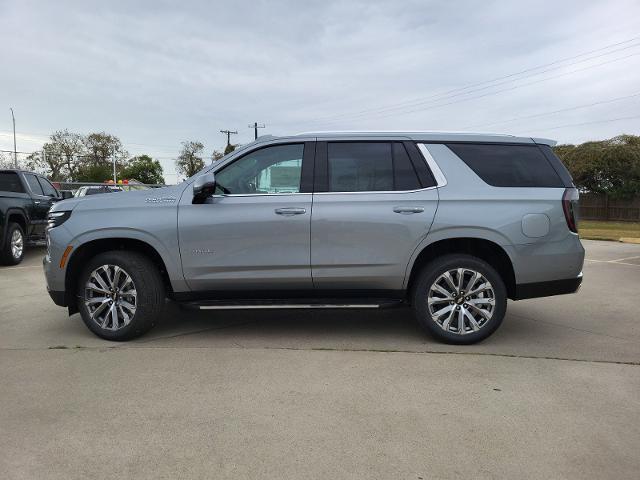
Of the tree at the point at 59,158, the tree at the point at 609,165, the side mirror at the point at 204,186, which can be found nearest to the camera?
the side mirror at the point at 204,186

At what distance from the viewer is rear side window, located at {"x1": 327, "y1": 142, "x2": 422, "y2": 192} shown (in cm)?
475

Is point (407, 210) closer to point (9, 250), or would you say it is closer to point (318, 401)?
point (318, 401)

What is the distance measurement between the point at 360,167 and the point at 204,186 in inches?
55.7

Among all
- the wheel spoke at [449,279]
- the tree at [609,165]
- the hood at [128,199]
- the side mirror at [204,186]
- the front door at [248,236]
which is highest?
the tree at [609,165]

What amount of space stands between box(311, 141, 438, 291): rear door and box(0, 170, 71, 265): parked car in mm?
7496

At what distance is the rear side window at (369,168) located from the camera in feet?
15.6

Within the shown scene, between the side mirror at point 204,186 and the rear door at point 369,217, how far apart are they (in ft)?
2.99

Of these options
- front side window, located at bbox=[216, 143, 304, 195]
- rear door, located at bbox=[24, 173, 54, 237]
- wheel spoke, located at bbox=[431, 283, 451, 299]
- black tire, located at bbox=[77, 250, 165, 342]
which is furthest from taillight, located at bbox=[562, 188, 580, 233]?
rear door, located at bbox=[24, 173, 54, 237]

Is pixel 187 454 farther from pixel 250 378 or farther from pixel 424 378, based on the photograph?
pixel 424 378

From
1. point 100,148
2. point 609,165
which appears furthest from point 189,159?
point 609,165

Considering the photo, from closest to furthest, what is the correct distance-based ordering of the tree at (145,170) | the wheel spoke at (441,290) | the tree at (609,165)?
the wheel spoke at (441,290)
the tree at (609,165)
the tree at (145,170)

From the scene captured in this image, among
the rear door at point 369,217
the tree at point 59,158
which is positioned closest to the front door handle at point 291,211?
the rear door at point 369,217

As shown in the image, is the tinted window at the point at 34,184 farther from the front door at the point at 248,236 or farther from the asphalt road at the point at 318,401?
the front door at the point at 248,236

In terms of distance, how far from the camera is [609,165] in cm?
3067
